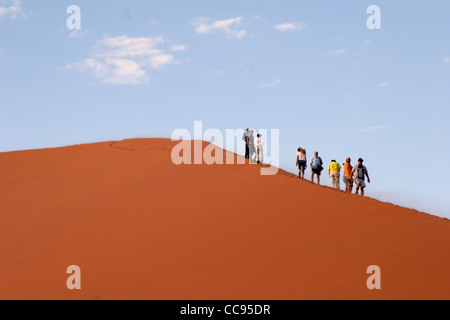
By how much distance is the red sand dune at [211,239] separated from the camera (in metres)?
11.0

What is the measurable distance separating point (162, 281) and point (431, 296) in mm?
5572

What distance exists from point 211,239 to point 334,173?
800 cm

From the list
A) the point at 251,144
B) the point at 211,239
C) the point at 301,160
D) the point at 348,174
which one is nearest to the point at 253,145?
the point at 251,144

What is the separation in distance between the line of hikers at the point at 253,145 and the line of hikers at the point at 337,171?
1481 mm

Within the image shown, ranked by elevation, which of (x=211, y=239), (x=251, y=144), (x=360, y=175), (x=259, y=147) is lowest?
(x=211, y=239)

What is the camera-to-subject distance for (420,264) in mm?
11641

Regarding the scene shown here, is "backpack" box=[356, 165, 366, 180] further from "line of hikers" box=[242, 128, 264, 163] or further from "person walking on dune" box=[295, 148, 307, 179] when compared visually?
"line of hikers" box=[242, 128, 264, 163]

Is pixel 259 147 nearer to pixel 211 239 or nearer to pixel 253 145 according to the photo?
pixel 253 145

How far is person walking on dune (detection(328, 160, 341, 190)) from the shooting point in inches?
776

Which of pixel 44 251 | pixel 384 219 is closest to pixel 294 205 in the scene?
pixel 384 219

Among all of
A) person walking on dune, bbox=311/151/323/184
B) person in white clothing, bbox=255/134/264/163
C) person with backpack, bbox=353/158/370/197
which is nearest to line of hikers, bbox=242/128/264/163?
person in white clothing, bbox=255/134/264/163

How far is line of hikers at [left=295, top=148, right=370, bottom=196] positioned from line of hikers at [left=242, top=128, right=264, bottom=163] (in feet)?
4.86

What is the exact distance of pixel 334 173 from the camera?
19.7 m
